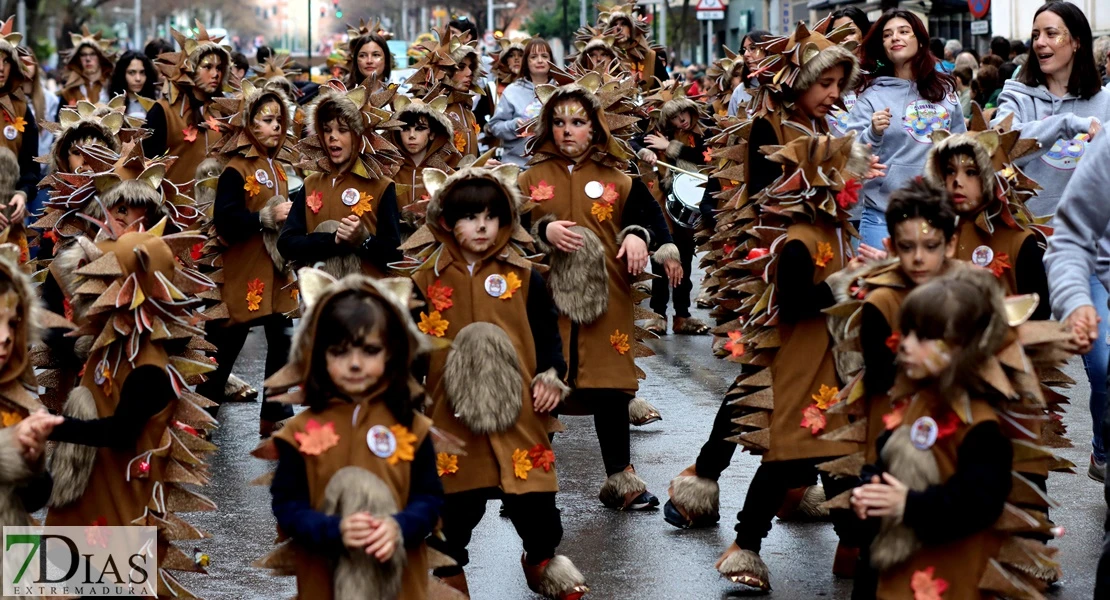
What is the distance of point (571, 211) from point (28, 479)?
10.4 feet

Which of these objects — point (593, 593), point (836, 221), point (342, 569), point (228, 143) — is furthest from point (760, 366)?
point (228, 143)

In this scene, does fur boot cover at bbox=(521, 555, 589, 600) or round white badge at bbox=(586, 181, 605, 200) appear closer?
fur boot cover at bbox=(521, 555, 589, 600)

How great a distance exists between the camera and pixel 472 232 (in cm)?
576

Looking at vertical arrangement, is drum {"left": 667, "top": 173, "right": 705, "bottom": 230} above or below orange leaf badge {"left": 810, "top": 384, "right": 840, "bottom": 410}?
above

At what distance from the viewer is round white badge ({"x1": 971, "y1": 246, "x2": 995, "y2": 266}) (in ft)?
19.2

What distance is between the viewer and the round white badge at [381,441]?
171 inches

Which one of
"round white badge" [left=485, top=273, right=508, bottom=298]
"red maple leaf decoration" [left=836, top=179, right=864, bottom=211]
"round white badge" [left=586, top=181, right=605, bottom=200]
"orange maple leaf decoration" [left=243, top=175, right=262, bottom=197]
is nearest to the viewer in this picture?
"round white badge" [left=485, top=273, right=508, bottom=298]

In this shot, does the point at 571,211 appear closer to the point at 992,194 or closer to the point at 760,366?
the point at 760,366

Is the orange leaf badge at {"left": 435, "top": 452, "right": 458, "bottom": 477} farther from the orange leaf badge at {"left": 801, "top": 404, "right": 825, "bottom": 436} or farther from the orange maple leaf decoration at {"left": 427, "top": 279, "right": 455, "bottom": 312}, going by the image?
the orange leaf badge at {"left": 801, "top": 404, "right": 825, "bottom": 436}

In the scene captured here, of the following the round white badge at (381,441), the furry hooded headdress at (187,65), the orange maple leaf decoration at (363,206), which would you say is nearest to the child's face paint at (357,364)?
the round white badge at (381,441)

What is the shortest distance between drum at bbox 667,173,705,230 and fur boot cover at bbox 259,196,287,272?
4051 millimetres

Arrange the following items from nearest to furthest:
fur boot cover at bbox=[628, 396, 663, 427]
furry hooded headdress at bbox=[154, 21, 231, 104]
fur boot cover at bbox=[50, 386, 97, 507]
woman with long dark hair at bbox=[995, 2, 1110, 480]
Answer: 1. fur boot cover at bbox=[50, 386, 97, 507]
2. woman with long dark hair at bbox=[995, 2, 1110, 480]
3. fur boot cover at bbox=[628, 396, 663, 427]
4. furry hooded headdress at bbox=[154, 21, 231, 104]

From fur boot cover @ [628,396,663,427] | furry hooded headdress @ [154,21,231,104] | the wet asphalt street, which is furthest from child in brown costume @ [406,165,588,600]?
furry hooded headdress @ [154,21,231,104]

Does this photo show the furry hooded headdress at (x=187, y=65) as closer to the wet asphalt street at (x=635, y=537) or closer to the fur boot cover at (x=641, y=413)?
the wet asphalt street at (x=635, y=537)
